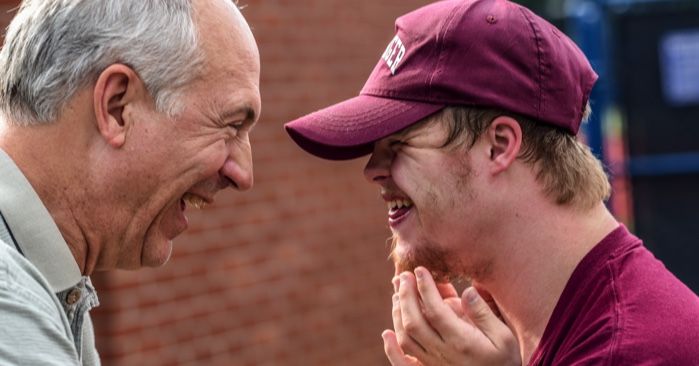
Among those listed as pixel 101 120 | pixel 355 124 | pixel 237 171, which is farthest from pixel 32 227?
pixel 355 124

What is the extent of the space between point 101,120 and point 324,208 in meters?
4.69

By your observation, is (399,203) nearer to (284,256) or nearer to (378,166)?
(378,166)

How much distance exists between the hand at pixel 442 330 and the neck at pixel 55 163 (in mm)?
821

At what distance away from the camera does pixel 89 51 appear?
2.72 metres

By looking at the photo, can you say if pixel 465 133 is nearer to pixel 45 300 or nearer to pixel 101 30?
pixel 101 30

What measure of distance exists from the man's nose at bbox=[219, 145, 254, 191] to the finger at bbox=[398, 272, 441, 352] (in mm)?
444

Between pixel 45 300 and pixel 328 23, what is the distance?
5148 millimetres

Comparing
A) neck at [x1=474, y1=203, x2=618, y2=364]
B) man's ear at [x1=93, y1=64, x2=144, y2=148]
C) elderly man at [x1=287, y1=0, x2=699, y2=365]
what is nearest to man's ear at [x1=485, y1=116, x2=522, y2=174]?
elderly man at [x1=287, y1=0, x2=699, y2=365]

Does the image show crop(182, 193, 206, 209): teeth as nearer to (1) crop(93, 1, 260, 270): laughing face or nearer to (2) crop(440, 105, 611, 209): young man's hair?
(1) crop(93, 1, 260, 270): laughing face

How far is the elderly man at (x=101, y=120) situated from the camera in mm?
2713

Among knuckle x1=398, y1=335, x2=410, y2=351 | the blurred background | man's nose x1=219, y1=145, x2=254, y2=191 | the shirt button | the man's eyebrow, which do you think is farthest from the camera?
the blurred background

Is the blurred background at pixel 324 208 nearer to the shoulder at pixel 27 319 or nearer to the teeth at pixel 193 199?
the teeth at pixel 193 199

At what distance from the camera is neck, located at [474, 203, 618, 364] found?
2.99 metres

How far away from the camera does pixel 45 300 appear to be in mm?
2533
